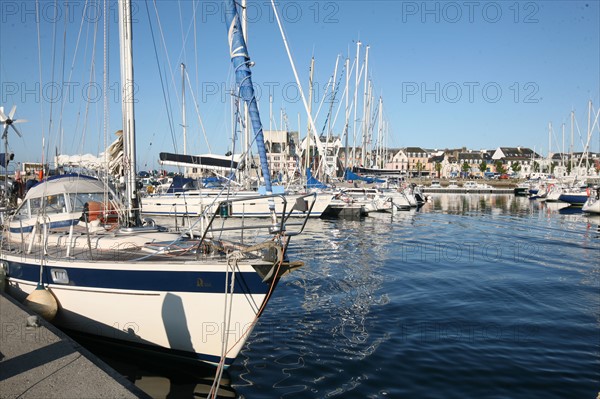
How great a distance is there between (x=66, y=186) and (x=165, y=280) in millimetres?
5487

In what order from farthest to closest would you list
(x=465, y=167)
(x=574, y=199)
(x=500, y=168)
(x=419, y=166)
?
(x=419, y=166)
(x=500, y=168)
(x=465, y=167)
(x=574, y=199)

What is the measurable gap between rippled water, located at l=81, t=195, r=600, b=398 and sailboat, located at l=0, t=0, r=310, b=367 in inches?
38.3

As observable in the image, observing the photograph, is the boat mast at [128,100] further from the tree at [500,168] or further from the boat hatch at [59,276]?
the tree at [500,168]

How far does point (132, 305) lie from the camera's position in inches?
320

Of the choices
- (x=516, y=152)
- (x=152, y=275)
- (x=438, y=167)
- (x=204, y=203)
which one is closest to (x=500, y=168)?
(x=438, y=167)

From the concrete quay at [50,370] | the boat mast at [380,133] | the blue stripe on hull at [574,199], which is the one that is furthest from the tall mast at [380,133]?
the concrete quay at [50,370]

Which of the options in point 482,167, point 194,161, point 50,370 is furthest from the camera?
point 482,167

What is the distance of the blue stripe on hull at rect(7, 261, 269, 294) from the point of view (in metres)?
7.53

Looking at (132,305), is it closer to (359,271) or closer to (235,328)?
(235,328)

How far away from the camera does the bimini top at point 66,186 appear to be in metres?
11.4

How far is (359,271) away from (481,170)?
14482 cm

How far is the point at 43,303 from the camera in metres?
8.89

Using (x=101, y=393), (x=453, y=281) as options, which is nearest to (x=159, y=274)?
(x=101, y=393)

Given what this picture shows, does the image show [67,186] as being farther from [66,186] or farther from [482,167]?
[482,167]
